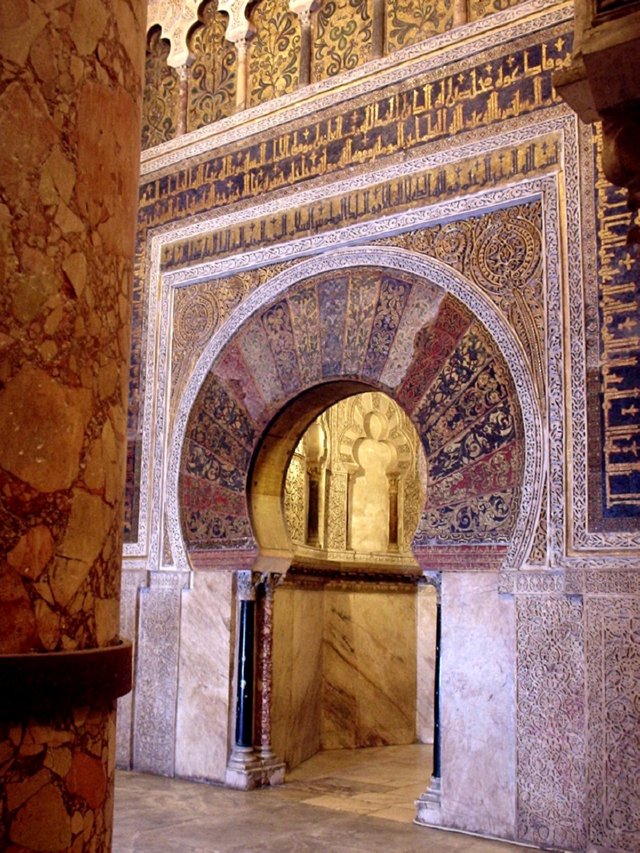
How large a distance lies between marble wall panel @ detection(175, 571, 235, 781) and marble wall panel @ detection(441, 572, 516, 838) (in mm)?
1575

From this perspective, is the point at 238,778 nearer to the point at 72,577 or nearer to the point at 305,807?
the point at 305,807

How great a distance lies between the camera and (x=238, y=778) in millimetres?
5656

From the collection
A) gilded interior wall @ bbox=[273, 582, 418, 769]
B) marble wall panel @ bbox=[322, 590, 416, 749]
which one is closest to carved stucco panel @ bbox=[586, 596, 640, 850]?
gilded interior wall @ bbox=[273, 582, 418, 769]

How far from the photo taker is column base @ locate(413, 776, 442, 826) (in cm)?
484

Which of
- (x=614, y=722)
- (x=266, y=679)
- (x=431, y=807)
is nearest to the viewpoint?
(x=614, y=722)

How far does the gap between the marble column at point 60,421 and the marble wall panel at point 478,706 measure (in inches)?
139

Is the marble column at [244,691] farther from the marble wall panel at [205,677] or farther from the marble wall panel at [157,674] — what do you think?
the marble wall panel at [157,674]

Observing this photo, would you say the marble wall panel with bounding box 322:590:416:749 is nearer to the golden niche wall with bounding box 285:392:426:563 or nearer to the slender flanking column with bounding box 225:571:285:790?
the golden niche wall with bounding box 285:392:426:563

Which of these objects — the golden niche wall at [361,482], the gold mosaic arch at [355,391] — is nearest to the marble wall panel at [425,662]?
the golden niche wall at [361,482]

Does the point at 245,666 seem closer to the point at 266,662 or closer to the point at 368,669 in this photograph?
the point at 266,662

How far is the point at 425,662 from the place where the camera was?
7.90 meters

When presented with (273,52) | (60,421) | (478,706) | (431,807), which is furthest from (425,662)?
(60,421)

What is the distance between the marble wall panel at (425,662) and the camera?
25.7 ft

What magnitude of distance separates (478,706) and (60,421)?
3.87 m
